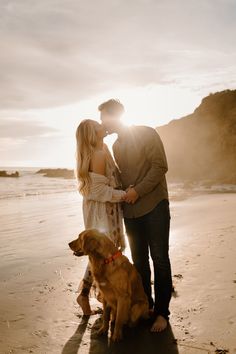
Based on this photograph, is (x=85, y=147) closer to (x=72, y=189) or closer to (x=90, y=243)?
(x=90, y=243)

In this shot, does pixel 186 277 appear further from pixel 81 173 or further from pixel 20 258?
pixel 20 258

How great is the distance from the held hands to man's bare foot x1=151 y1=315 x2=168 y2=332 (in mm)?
1223

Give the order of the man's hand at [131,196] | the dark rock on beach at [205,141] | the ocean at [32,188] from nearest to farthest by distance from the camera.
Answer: the man's hand at [131,196] < the ocean at [32,188] < the dark rock on beach at [205,141]

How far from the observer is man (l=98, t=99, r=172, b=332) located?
4051mm

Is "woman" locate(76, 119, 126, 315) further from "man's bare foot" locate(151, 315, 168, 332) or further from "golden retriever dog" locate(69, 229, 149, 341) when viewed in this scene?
"man's bare foot" locate(151, 315, 168, 332)

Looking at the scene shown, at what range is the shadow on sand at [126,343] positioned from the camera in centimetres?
357

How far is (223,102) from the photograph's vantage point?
37.6 metres

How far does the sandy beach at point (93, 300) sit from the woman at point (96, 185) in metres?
0.55

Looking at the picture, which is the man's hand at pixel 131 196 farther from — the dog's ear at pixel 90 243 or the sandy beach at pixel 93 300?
the sandy beach at pixel 93 300

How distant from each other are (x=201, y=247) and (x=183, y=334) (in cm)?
338

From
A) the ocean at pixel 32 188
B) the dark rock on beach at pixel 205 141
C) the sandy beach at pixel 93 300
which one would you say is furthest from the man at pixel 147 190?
the dark rock on beach at pixel 205 141

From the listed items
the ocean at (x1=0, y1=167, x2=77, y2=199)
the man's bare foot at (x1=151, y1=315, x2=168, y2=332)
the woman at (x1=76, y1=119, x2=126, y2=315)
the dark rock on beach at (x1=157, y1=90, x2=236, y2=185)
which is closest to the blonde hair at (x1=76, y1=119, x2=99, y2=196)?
the woman at (x1=76, y1=119, x2=126, y2=315)

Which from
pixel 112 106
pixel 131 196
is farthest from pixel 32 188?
pixel 131 196

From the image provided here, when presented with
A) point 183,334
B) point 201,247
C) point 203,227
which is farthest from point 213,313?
point 203,227
